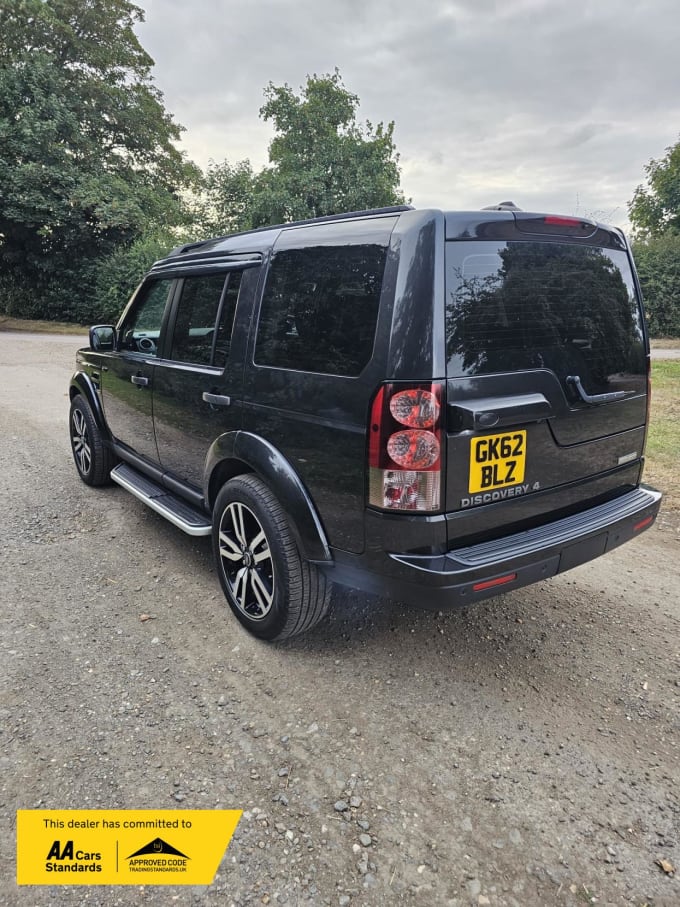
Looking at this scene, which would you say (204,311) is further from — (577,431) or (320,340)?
(577,431)

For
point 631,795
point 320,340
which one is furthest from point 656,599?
point 320,340

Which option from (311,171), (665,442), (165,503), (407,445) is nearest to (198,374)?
(165,503)

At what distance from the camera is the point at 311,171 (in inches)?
1170

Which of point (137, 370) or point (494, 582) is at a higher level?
point (137, 370)

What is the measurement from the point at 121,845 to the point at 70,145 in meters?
25.2

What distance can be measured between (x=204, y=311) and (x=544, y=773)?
2825 mm

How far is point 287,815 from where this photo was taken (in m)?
2.02

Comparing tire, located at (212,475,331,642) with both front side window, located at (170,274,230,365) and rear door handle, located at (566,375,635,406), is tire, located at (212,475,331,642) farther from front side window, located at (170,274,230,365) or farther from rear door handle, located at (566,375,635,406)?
rear door handle, located at (566,375,635,406)

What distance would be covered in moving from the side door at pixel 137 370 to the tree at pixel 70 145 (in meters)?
18.0

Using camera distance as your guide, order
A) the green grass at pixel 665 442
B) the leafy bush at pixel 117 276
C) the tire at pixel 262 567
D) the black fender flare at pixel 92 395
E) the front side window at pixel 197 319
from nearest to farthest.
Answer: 1. the tire at pixel 262 567
2. the front side window at pixel 197 319
3. the black fender flare at pixel 92 395
4. the green grass at pixel 665 442
5. the leafy bush at pixel 117 276

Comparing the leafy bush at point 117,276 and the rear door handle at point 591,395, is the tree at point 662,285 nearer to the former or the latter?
the leafy bush at point 117,276

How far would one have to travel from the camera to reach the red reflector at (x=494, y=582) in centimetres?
231

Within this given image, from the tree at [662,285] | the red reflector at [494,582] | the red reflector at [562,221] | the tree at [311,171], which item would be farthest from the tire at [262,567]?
the tree at [311,171]

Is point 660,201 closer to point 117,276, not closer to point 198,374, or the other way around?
point 117,276
